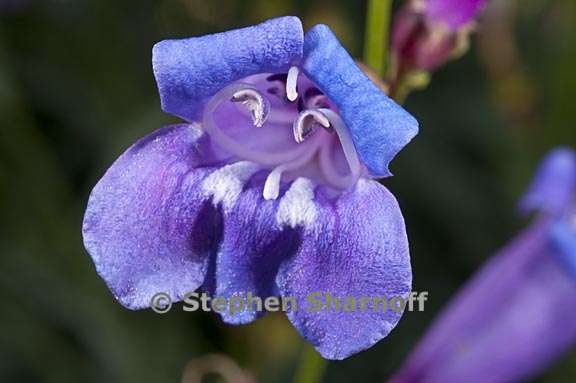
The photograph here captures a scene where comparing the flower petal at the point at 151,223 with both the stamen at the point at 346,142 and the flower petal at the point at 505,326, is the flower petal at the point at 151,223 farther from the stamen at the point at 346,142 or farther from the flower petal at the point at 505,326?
the flower petal at the point at 505,326

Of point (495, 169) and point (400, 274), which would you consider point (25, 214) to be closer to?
point (495, 169)

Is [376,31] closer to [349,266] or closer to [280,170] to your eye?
[280,170]

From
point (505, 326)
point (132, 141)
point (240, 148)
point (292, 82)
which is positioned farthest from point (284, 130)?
point (132, 141)

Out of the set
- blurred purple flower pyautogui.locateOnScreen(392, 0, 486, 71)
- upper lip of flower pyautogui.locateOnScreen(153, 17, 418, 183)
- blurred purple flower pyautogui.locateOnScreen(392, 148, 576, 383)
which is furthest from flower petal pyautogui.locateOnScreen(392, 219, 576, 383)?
upper lip of flower pyautogui.locateOnScreen(153, 17, 418, 183)

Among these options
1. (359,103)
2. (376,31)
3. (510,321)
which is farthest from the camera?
(510,321)

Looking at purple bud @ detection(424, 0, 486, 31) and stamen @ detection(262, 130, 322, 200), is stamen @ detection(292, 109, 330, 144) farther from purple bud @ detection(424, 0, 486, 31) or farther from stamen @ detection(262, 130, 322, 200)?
purple bud @ detection(424, 0, 486, 31)

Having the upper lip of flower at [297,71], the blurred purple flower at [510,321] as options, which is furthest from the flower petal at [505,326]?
the upper lip of flower at [297,71]

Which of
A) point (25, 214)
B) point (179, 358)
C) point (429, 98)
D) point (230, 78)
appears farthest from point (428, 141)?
point (230, 78)
